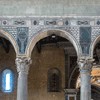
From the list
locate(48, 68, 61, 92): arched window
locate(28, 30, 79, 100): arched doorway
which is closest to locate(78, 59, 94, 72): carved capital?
locate(28, 30, 79, 100): arched doorway

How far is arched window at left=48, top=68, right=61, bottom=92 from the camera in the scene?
85.5 ft

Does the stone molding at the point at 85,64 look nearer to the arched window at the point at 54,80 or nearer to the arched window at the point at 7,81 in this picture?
the arched window at the point at 54,80

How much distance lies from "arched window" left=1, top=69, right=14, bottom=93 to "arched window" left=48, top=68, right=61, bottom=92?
7.11ft

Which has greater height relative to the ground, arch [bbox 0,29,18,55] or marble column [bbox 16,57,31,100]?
arch [bbox 0,29,18,55]

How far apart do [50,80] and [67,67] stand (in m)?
1.23

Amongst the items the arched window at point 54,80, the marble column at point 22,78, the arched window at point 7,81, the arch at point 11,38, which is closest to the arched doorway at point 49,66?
the arched window at point 54,80

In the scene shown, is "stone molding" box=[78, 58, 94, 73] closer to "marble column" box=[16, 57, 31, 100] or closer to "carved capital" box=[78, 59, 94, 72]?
"carved capital" box=[78, 59, 94, 72]

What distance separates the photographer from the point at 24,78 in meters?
21.2

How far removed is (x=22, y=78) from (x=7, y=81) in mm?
4877

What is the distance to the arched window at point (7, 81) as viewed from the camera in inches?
1018

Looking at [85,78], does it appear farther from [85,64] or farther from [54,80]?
[54,80]

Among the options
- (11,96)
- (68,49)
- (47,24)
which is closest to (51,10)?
(47,24)

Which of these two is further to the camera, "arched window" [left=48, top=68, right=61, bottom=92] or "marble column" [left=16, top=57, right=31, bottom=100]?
"arched window" [left=48, top=68, right=61, bottom=92]

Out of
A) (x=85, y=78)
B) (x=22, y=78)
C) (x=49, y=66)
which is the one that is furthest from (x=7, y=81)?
(x=85, y=78)
